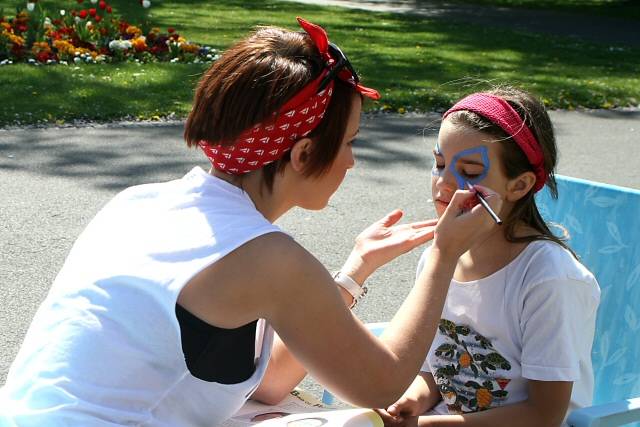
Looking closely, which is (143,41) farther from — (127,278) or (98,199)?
(127,278)

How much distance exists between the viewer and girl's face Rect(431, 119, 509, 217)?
7.21ft

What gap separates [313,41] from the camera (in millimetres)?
1872

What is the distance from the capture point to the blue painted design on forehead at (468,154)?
86.4 inches

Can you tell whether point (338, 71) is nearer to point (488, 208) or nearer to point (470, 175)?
point (488, 208)

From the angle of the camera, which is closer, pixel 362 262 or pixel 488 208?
pixel 488 208

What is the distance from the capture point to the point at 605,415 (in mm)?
1969

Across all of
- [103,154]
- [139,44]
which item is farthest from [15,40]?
[103,154]

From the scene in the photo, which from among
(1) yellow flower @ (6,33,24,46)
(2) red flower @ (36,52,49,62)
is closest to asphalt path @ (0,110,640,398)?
(2) red flower @ (36,52,49,62)

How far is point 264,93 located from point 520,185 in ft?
2.43

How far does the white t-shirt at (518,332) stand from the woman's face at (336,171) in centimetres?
34

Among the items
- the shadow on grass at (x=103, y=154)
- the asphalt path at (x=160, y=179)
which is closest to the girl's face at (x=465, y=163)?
the asphalt path at (x=160, y=179)

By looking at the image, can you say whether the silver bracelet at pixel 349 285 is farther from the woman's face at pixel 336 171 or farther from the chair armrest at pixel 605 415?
the chair armrest at pixel 605 415

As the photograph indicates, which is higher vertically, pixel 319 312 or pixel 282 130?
pixel 282 130

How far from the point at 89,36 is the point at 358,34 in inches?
171
